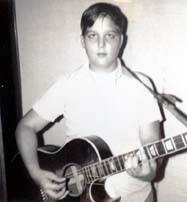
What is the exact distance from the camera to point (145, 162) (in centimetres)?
96

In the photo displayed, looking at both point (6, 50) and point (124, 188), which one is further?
point (6, 50)

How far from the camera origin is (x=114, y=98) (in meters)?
1.05

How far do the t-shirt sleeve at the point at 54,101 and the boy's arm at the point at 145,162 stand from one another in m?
0.27

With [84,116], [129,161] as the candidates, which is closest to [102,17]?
[84,116]

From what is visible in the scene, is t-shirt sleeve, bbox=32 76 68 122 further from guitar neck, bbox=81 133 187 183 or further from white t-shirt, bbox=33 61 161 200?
guitar neck, bbox=81 133 187 183

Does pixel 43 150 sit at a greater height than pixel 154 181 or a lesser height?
greater

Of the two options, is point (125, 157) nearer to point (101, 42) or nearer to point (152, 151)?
point (152, 151)

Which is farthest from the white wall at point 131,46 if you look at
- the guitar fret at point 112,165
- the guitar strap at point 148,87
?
the guitar fret at point 112,165

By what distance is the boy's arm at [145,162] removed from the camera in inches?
38.0

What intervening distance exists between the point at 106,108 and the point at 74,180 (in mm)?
246

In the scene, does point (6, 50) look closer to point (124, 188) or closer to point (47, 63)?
point (47, 63)

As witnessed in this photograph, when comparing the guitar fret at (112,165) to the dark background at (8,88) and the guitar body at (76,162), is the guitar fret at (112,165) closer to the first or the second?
the guitar body at (76,162)

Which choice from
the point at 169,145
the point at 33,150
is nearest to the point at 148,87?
the point at 169,145

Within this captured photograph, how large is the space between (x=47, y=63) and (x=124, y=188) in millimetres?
462
